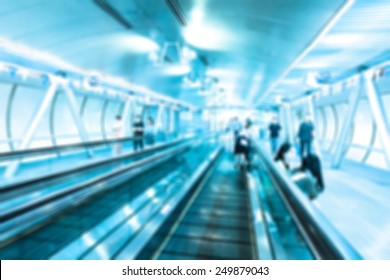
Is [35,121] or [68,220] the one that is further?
[35,121]

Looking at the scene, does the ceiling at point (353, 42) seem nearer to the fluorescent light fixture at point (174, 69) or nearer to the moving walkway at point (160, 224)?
the moving walkway at point (160, 224)

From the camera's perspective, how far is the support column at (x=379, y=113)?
627cm

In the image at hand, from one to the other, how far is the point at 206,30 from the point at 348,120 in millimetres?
5624

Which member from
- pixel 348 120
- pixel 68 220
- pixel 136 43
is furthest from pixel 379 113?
pixel 68 220

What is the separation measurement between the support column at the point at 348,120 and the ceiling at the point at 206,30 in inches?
33.3

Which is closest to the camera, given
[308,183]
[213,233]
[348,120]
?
[213,233]

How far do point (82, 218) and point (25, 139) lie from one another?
6.78 meters

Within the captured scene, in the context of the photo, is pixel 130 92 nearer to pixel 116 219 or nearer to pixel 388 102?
pixel 116 219

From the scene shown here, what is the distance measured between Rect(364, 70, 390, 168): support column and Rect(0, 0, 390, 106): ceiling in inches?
27.0

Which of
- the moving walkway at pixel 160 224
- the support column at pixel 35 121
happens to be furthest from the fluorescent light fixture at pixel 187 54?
the support column at pixel 35 121

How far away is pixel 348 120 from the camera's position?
8.47 meters

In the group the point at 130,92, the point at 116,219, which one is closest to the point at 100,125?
the point at 130,92

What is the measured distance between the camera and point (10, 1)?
175 inches

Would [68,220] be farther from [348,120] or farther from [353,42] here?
[348,120]
